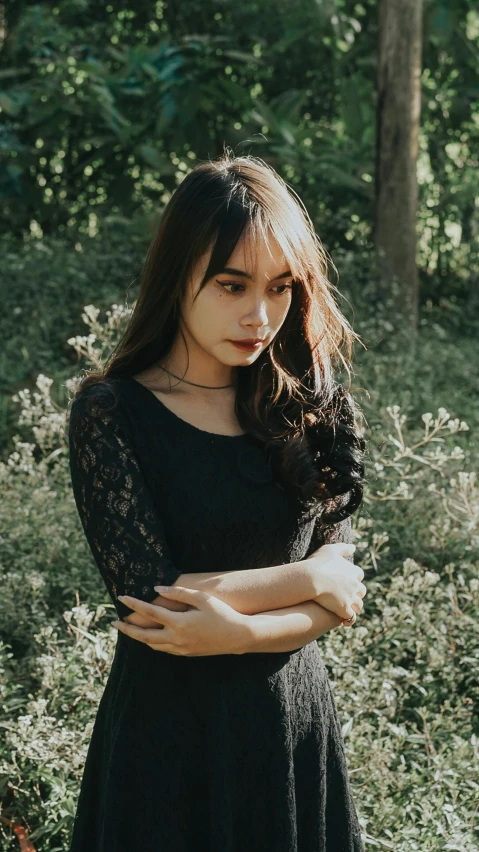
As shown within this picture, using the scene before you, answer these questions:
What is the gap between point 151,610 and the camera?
1702mm

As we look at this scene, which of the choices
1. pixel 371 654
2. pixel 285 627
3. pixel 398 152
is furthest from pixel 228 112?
pixel 285 627

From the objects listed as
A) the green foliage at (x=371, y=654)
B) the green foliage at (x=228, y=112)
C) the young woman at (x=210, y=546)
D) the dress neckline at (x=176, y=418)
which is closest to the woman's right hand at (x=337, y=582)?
the young woman at (x=210, y=546)

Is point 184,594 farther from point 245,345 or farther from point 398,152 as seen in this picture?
point 398,152

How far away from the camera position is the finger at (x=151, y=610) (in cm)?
169

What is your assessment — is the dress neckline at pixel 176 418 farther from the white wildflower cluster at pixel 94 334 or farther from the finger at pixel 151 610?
the white wildflower cluster at pixel 94 334

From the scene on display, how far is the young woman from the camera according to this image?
1.76 meters

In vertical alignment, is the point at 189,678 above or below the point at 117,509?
below

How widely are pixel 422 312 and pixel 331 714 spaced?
5.81 metres

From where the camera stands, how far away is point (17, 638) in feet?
10.9

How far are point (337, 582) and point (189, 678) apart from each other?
1.07 feet

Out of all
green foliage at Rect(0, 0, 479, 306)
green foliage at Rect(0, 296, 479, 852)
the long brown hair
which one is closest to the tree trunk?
green foliage at Rect(0, 0, 479, 306)

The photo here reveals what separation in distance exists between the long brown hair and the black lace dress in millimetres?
75

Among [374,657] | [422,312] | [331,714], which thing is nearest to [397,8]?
[422,312]

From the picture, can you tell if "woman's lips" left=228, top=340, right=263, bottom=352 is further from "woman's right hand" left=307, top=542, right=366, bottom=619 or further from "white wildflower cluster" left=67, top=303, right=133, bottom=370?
"white wildflower cluster" left=67, top=303, right=133, bottom=370
